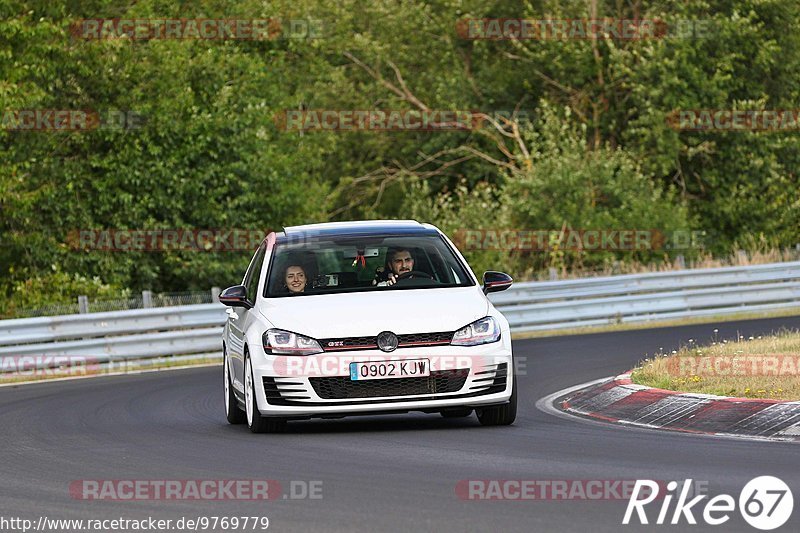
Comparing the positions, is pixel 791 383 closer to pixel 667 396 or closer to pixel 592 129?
pixel 667 396

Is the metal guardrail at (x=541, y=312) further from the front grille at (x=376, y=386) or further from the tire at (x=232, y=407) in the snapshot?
→ the front grille at (x=376, y=386)

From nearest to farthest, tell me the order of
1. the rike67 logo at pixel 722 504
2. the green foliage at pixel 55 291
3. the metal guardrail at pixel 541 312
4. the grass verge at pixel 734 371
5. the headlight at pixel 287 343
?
the rike67 logo at pixel 722 504 < the headlight at pixel 287 343 < the grass verge at pixel 734 371 < the metal guardrail at pixel 541 312 < the green foliage at pixel 55 291

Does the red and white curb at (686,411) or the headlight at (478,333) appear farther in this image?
the headlight at (478,333)

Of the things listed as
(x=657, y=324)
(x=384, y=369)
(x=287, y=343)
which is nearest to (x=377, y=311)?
(x=384, y=369)

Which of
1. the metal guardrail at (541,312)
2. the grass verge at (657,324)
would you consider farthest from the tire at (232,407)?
the grass verge at (657,324)

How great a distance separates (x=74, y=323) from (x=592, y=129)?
2546 centimetres

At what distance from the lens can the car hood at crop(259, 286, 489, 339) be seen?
11984mm

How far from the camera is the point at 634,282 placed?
28.8 m

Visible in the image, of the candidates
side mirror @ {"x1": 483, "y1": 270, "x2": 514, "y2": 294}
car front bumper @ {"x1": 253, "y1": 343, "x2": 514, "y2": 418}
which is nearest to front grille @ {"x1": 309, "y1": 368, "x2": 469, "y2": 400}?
car front bumper @ {"x1": 253, "y1": 343, "x2": 514, "y2": 418}

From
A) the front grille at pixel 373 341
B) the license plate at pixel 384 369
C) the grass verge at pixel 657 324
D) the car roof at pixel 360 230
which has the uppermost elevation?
the car roof at pixel 360 230

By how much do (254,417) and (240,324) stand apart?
3.52ft

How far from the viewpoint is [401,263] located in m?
13.2

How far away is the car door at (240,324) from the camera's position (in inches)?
514

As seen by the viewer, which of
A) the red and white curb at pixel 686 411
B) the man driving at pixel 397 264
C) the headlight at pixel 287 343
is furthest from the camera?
the man driving at pixel 397 264
